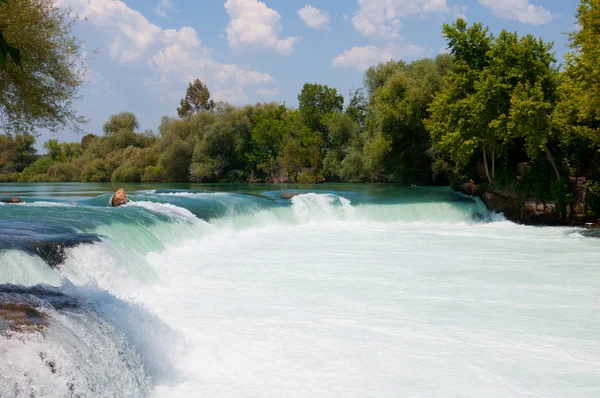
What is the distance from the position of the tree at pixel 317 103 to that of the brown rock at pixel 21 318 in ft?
148

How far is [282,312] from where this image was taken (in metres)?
7.56

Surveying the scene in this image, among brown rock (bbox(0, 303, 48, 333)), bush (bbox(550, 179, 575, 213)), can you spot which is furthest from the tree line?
brown rock (bbox(0, 303, 48, 333))

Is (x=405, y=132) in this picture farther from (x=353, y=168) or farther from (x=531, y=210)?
(x=531, y=210)

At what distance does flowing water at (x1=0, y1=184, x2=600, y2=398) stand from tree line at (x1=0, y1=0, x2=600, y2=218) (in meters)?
2.60

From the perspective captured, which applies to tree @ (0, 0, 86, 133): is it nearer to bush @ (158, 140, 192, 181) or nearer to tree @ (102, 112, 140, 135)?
bush @ (158, 140, 192, 181)

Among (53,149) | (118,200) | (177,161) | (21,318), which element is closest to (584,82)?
(118,200)

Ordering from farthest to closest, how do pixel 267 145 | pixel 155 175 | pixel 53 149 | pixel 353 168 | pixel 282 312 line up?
pixel 53 149
pixel 155 175
pixel 267 145
pixel 353 168
pixel 282 312

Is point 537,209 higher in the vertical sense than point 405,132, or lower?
lower

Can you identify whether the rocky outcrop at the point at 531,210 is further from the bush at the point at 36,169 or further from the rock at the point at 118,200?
the bush at the point at 36,169

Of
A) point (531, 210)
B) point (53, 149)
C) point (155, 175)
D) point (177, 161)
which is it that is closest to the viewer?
point (531, 210)

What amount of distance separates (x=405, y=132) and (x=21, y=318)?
28.1 m

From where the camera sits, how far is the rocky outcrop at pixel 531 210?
708 inches

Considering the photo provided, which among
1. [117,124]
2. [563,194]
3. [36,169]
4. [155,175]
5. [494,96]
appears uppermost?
[117,124]

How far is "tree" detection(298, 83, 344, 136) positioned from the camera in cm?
4894
